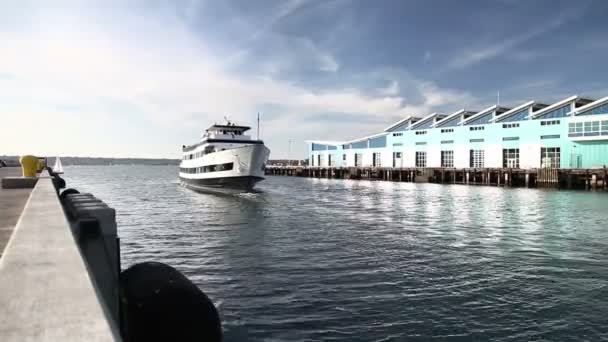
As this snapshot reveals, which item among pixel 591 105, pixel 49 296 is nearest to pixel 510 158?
pixel 591 105

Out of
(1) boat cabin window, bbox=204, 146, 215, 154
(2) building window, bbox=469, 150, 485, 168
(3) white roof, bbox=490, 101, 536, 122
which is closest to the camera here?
(1) boat cabin window, bbox=204, 146, 215, 154

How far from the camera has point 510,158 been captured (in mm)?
64062

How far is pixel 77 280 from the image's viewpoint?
2.55 meters

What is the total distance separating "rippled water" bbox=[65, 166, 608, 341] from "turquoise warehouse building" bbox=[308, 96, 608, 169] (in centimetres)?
3855

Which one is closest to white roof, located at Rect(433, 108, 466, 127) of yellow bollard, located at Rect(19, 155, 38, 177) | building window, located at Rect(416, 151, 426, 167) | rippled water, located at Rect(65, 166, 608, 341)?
building window, located at Rect(416, 151, 426, 167)

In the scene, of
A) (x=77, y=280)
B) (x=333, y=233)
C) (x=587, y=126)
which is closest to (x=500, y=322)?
(x=77, y=280)

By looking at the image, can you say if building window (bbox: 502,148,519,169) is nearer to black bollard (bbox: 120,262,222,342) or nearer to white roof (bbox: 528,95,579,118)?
white roof (bbox: 528,95,579,118)

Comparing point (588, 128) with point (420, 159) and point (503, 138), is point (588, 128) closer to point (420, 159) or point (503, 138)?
point (503, 138)

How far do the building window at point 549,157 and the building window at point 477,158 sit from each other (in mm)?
9328

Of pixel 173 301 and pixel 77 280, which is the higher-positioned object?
pixel 77 280

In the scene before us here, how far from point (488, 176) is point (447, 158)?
12.3 meters

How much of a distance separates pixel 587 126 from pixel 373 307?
191ft

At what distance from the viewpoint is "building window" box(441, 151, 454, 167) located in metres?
72.5

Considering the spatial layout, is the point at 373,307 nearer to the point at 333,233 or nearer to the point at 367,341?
the point at 367,341
